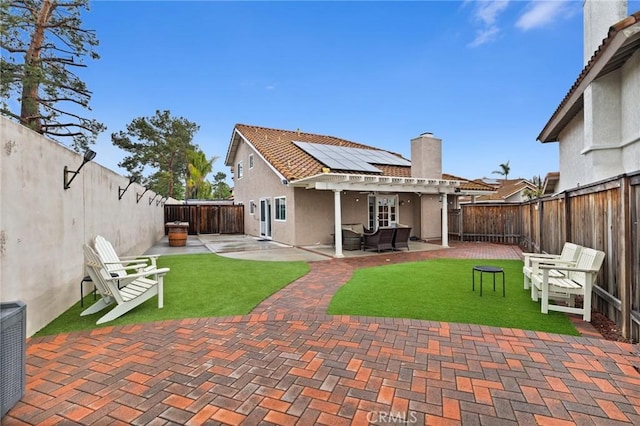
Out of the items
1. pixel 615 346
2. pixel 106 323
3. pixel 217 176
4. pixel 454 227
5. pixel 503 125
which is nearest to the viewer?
pixel 615 346

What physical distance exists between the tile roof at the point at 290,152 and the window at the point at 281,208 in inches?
64.5

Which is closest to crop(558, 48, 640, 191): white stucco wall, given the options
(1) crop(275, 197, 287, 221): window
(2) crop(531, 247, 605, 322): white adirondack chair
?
(2) crop(531, 247, 605, 322): white adirondack chair

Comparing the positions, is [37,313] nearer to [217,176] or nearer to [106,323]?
[106,323]

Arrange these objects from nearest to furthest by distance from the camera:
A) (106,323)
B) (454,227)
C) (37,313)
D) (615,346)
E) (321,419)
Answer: (321,419)
(615,346)
(37,313)
(106,323)
(454,227)

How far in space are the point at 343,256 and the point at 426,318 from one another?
20.3 ft

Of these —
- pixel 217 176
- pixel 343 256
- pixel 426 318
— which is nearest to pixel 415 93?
pixel 343 256

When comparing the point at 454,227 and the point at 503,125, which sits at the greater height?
the point at 503,125

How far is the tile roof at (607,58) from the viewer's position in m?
4.48

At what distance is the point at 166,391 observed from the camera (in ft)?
8.79

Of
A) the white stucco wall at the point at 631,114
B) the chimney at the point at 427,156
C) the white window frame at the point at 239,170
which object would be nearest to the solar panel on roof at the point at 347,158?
the chimney at the point at 427,156

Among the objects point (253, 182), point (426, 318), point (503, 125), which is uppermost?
point (503, 125)

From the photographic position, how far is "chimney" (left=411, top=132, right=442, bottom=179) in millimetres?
14367

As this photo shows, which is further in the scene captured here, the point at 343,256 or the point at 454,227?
the point at 454,227

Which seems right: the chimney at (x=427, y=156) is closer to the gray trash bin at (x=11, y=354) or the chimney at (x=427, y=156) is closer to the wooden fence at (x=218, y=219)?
the wooden fence at (x=218, y=219)
